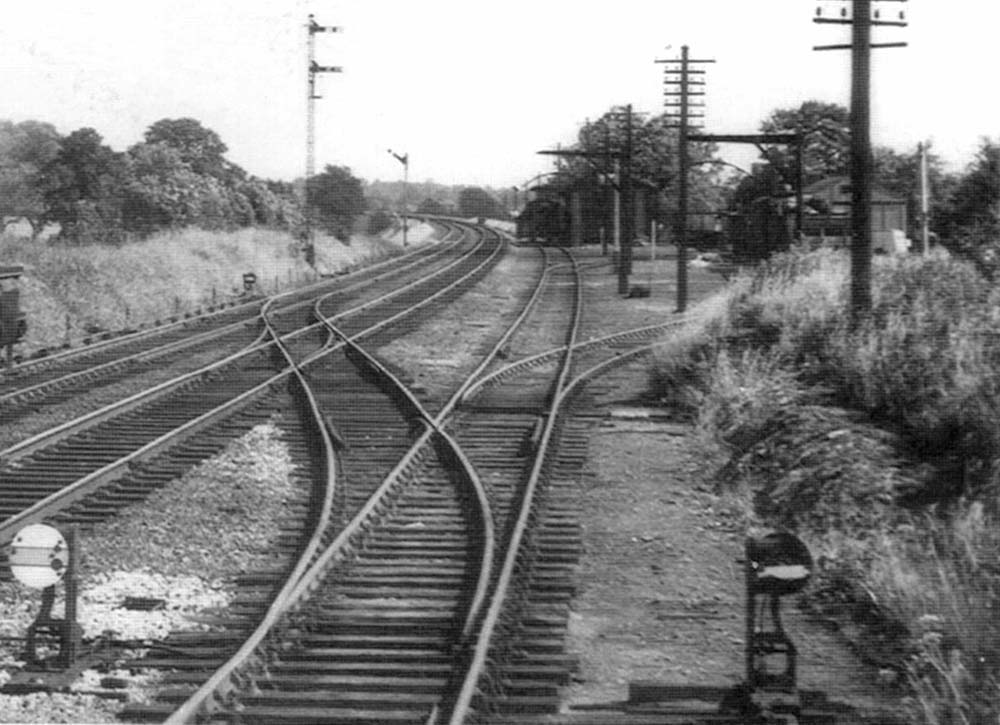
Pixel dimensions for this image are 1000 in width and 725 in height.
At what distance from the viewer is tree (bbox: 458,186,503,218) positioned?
471 feet

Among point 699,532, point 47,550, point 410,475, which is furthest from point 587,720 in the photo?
point 410,475

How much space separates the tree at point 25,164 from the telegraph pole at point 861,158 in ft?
115

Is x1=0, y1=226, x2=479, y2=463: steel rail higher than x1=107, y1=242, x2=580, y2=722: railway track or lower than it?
higher

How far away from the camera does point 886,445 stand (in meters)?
11.4

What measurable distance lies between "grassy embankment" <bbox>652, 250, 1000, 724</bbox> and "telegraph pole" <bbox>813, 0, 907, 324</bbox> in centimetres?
41

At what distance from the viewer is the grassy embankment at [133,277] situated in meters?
24.5

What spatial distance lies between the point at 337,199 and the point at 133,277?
4519 centimetres

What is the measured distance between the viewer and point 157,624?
24.7 feet

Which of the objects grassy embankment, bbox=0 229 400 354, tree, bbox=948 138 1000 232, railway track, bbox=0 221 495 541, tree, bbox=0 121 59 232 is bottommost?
railway track, bbox=0 221 495 541

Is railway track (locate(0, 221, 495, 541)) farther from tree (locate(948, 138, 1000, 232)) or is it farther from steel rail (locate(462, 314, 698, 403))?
tree (locate(948, 138, 1000, 232))

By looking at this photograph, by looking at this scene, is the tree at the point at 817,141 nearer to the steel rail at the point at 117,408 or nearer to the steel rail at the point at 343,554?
the steel rail at the point at 117,408

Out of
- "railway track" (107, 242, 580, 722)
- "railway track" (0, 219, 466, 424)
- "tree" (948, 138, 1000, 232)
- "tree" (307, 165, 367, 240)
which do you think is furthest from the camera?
"tree" (307, 165, 367, 240)

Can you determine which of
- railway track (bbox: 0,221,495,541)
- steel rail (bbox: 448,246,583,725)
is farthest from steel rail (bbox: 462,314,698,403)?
railway track (bbox: 0,221,495,541)

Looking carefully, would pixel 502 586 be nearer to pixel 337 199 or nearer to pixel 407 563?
pixel 407 563
